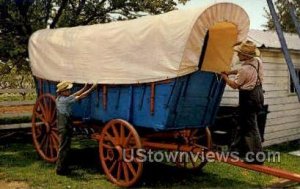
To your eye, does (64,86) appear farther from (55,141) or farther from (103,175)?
(103,175)

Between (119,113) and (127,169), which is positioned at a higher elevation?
(119,113)

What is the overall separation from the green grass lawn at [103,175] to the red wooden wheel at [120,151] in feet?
0.92

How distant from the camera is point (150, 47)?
8062 millimetres

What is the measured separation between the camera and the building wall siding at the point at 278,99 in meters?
12.9

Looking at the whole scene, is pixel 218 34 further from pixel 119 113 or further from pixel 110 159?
pixel 110 159

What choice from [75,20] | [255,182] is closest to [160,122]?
[255,182]

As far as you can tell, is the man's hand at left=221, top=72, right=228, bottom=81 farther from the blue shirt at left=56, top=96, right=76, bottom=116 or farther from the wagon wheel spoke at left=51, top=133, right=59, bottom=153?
the wagon wheel spoke at left=51, top=133, right=59, bottom=153

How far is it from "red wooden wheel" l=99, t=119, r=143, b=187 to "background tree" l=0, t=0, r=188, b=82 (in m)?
5.79

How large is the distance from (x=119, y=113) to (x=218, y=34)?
7.84 ft

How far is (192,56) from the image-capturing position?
7.56m

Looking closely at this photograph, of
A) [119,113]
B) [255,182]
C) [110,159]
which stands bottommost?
[255,182]

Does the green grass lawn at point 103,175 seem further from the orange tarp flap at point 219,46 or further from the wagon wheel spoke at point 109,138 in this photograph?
the orange tarp flap at point 219,46

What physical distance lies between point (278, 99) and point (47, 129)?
7084 millimetres

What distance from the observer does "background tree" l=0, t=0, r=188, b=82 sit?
13867mm
